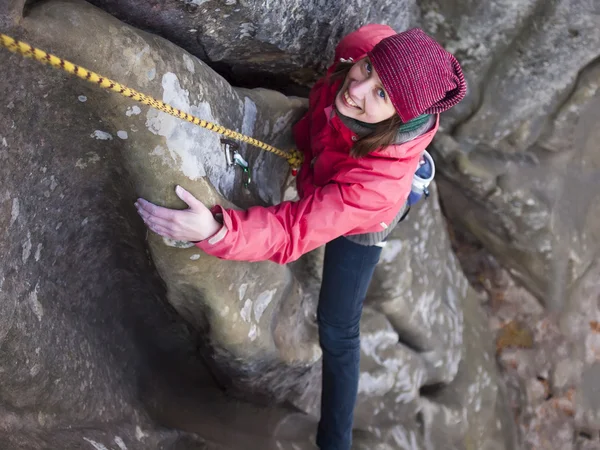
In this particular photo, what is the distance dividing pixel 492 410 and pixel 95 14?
314 cm

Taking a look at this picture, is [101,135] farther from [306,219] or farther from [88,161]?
[306,219]

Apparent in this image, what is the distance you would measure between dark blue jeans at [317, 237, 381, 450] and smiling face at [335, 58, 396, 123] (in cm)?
60

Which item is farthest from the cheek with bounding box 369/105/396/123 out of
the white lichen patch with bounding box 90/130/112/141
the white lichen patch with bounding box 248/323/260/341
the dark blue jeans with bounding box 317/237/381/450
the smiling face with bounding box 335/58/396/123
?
the white lichen patch with bounding box 248/323/260/341

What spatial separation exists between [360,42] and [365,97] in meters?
0.43

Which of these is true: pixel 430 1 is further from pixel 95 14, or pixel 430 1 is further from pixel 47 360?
pixel 47 360

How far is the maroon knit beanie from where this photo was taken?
1464 mm

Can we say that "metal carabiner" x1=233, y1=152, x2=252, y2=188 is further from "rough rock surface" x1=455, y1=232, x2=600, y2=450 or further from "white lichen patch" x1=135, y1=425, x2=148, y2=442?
"rough rock surface" x1=455, y1=232, x2=600, y2=450

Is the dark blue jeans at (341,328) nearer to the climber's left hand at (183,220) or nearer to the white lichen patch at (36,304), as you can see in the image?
the climber's left hand at (183,220)

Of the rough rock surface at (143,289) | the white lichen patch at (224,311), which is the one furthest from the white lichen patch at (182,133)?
the white lichen patch at (224,311)

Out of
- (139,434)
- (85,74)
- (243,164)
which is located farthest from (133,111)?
(139,434)

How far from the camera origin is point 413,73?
1463 millimetres

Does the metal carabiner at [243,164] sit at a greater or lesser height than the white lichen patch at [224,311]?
greater

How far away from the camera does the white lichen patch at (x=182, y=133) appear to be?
1434mm

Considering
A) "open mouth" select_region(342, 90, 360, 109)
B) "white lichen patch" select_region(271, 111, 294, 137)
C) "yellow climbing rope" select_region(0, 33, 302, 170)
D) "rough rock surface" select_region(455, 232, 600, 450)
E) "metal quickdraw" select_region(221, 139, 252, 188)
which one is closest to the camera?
"yellow climbing rope" select_region(0, 33, 302, 170)
